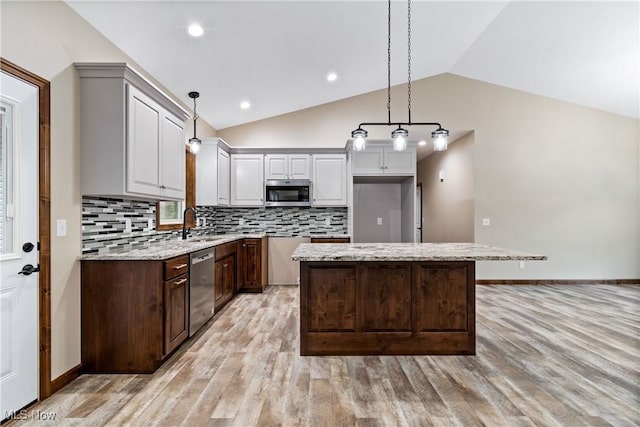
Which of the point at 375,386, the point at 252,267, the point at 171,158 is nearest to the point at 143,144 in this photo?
the point at 171,158

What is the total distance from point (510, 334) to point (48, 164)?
405 cm

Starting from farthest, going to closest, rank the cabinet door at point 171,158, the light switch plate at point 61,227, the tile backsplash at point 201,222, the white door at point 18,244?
the cabinet door at point 171,158 < the tile backsplash at point 201,222 < the light switch plate at point 61,227 < the white door at point 18,244

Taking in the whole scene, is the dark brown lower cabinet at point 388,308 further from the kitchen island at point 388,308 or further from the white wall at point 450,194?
the white wall at point 450,194

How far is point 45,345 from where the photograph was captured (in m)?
2.12

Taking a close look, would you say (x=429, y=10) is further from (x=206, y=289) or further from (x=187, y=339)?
(x=187, y=339)

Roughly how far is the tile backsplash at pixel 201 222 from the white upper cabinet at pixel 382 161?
89cm

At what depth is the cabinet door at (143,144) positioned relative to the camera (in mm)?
2541

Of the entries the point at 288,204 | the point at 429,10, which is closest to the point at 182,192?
the point at 288,204

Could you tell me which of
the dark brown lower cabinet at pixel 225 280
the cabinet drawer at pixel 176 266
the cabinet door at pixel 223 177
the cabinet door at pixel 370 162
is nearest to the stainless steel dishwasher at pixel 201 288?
the cabinet drawer at pixel 176 266

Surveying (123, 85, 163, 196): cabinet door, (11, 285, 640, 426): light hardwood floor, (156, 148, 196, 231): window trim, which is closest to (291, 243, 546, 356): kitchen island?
(11, 285, 640, 426): light hardwood floor

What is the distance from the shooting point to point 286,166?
5.49 meters

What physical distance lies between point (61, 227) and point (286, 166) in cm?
354

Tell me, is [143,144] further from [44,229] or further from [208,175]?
[208,175]

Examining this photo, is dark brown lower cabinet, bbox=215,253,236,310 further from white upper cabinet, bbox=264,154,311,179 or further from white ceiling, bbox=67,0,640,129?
white ceiling, bbox=67,0,640,129
